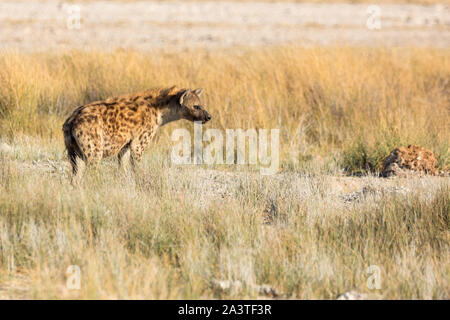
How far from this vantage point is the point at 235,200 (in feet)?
24.1

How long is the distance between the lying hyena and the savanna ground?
0.93 ft

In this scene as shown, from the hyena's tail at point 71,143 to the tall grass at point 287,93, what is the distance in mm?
2954

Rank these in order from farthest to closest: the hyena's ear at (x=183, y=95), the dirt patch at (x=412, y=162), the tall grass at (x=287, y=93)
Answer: the tall grass at (x=287, y=93), the dirt patch at (x=412, y=162), the hyena's ear at (x=183, y=95)

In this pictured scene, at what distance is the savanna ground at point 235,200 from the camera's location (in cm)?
580

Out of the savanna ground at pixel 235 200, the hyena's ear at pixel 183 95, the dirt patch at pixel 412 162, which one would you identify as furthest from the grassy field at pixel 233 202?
the hyena's ear at pixel 183 95

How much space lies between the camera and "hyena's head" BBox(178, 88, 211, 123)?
28.2ft

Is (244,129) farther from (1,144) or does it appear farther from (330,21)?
(330,21)

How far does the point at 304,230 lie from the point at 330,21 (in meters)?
26.9

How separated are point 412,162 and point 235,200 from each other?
2.96m

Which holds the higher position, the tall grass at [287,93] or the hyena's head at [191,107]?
the tall grass at [287,93]

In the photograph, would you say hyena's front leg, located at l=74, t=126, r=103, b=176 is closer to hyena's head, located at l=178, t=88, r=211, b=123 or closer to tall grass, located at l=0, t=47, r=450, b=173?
hyena's head, located at l=178, t=88, r=211, b=123

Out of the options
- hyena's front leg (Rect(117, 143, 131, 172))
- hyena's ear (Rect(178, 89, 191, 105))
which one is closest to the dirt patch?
hyena's ear (Rect(178, 89, 191, 105))

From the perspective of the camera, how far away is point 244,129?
36.0 ft

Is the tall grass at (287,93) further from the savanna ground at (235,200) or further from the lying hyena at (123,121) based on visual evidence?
the lying hyena at (123,121)
